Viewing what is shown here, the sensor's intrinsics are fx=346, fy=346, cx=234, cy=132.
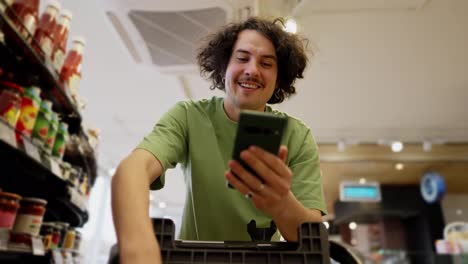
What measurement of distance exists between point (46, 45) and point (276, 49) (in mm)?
843

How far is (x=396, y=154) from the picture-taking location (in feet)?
18.5

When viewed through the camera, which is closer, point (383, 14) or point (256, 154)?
point (256, 154)

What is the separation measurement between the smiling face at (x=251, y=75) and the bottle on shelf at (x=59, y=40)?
80 centimetres

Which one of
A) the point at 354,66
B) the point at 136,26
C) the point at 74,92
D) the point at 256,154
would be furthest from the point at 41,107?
the point at 354,66

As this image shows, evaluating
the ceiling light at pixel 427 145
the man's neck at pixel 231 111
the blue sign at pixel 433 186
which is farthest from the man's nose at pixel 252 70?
the blue sign at pixel 433 186

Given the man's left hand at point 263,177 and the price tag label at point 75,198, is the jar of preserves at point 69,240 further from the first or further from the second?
the man's left hand at point 263,177

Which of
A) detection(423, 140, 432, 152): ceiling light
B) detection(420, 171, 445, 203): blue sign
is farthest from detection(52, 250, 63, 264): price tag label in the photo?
detection(420, 171, 445, 203): blue sign

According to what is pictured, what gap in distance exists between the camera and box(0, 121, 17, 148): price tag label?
0.96 m

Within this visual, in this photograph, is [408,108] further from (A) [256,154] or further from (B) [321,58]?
(A) [256,154]

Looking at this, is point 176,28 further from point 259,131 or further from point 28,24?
point 259,131

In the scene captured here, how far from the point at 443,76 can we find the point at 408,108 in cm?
73

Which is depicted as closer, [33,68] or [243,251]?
[243,251]

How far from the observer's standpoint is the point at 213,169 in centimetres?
91

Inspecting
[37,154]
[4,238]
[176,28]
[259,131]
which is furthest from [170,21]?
[259,131]
